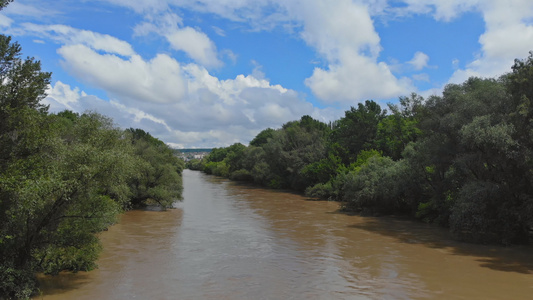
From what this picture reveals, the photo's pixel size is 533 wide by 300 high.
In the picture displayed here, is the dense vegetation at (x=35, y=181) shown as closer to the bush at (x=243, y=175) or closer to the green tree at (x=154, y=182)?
the green tree at (x=154, y=182)

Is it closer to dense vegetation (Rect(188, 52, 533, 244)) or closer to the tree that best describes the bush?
the tree

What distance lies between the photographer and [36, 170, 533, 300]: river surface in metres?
14.6

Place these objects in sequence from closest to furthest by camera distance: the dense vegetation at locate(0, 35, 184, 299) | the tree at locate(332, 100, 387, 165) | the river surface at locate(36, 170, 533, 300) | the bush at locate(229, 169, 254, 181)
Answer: the dense vegetation at locate(0, 35, 184, 299)
the river surface at locate(36, 170, 533, 300)
the tree at locate(332, 100, 387, 165)
the bush at locate(229, 169, 254, 181)

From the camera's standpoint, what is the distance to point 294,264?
1861 cm

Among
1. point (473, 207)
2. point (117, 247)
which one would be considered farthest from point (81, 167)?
point (473, 207)

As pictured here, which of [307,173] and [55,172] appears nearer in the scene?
[55,172]

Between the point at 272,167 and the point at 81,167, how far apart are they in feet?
193

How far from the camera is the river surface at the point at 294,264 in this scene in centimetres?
1456

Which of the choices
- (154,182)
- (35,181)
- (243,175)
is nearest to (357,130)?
(154,182)

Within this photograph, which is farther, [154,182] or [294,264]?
[154,182]

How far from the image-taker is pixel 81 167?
12.7m

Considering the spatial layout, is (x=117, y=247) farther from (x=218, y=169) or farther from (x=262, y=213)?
(x=218, y=169)

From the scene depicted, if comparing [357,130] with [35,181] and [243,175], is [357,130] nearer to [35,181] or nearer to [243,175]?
[243,175]

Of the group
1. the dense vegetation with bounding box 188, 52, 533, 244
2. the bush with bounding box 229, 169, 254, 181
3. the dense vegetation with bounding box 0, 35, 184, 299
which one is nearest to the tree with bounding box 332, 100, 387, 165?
the dense vegetation with bounding box 188, 52, 533, 244
